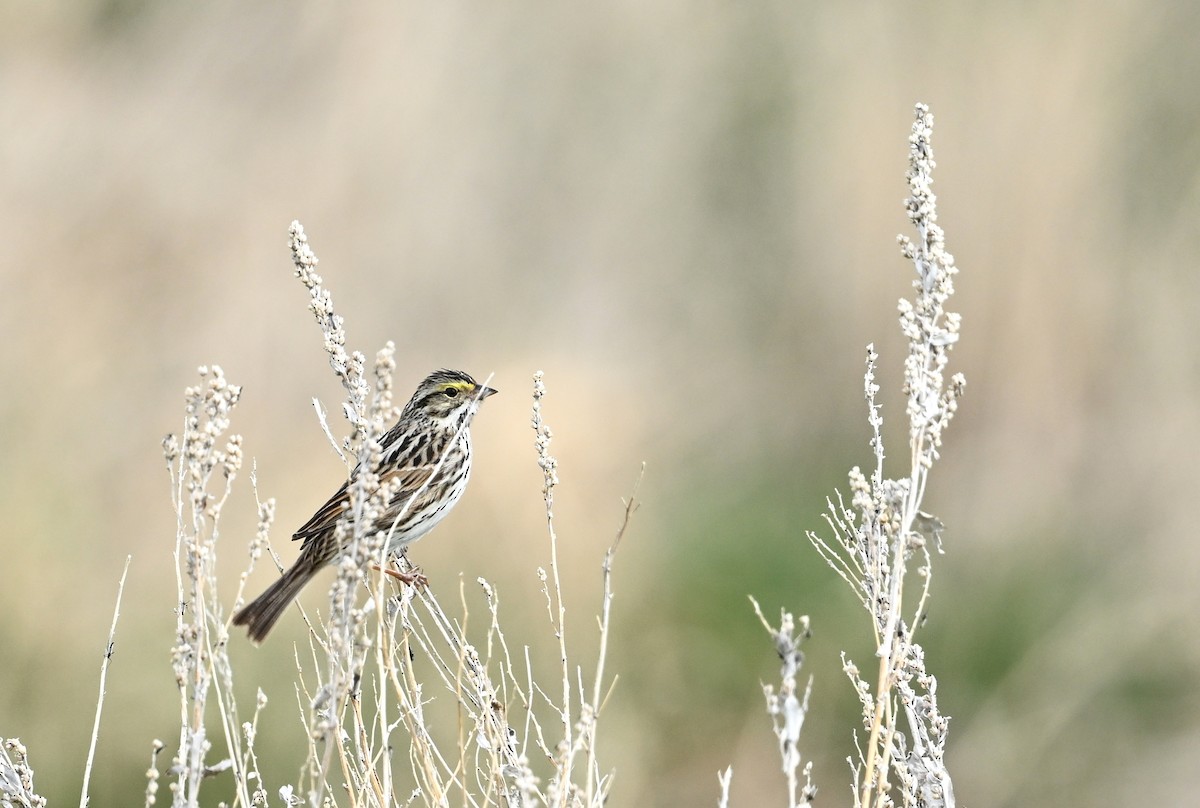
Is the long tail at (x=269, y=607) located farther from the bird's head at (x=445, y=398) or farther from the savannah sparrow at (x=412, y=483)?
the bird's head at (x=445, y=398)

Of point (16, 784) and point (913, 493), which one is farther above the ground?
point (913, 493)

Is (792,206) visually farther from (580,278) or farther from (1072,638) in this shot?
(1072,638)

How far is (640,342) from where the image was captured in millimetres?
11273

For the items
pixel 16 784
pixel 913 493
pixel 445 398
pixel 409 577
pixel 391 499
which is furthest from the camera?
pixel 445 398

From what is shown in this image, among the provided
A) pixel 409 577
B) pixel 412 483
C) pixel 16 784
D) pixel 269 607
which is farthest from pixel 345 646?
pixel 412 483

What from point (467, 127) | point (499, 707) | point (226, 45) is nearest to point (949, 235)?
point (467, 127)

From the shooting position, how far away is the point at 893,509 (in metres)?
3.36

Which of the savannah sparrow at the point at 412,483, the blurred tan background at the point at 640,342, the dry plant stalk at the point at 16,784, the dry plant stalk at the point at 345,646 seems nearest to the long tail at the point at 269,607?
the savannah sparrow at the point at 412,483

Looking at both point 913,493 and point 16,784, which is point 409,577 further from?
point 913,493

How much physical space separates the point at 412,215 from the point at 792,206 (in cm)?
260

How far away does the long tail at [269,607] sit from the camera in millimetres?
4320

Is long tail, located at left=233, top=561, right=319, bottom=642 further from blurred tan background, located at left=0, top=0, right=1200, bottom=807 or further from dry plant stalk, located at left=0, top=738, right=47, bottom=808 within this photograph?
blurred tan background, located at left=0, top=0, right=1200, bottom=807

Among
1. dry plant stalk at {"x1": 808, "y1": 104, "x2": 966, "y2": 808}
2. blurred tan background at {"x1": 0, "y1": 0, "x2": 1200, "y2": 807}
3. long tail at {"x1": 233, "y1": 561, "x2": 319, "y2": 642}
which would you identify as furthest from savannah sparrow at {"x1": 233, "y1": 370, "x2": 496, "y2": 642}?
blurred tan background at {"x1": 0, "y1": 0, "x2": 1200, "y2": 807}

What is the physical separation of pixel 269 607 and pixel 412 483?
654 millimetres
